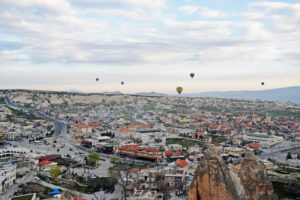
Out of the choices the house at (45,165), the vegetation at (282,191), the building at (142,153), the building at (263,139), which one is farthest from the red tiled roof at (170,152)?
the building at (263,139)

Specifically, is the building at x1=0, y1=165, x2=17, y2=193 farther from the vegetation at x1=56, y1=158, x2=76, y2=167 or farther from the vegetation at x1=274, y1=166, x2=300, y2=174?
the vegetation at x1=274, y1=166, x2=300, y2=174

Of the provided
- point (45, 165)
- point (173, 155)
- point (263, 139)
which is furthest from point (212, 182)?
point (263, 139)

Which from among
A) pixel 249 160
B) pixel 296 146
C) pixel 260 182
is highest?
pixel 249 160

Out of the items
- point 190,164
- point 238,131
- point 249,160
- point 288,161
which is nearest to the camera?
point 249,160

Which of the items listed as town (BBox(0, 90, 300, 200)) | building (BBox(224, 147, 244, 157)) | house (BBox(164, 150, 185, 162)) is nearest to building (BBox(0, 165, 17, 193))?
town (BBox(0, 90, 300, 200))

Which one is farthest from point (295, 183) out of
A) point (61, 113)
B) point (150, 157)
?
point (61, 113)

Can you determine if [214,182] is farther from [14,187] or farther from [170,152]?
[170,152]

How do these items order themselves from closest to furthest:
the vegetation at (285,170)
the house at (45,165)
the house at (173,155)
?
the vegetation at (285,170), the house at (45,165), the house at (173,155)

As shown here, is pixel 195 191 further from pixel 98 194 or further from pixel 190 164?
pixel 190 164

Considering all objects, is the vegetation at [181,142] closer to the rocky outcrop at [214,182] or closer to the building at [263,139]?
the building at [263,139]
